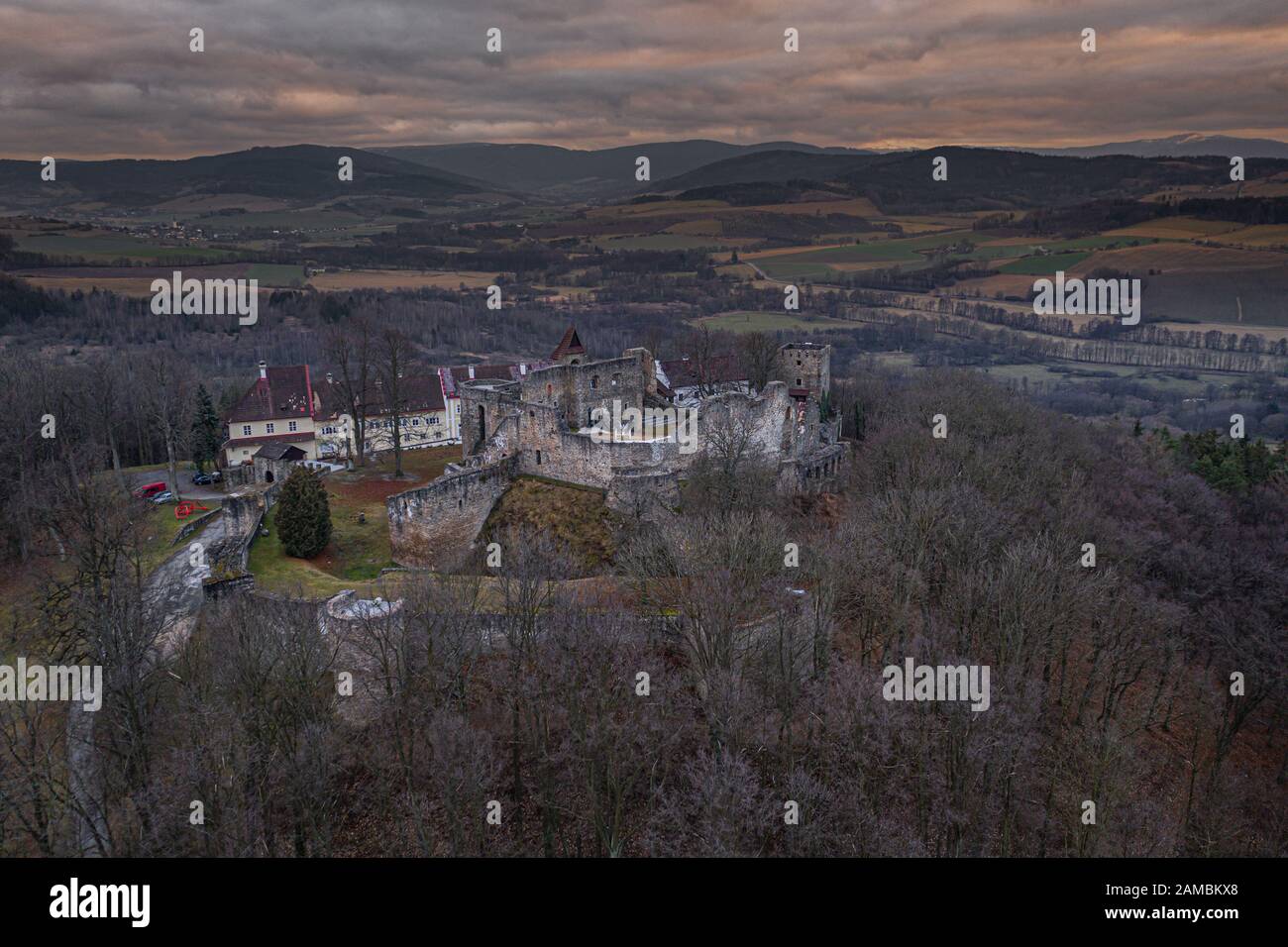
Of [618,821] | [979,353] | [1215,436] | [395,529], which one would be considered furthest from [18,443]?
[979,353]

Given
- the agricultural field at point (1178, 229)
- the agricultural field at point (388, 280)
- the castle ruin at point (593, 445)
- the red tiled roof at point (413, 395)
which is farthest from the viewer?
the agricultural field at point (388, 280)

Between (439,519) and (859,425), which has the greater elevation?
(859,425)

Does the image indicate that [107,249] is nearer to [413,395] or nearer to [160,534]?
[413,395]

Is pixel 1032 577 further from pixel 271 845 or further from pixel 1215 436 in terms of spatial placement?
pixel 1215 436

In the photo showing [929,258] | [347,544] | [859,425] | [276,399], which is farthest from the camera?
[929,258]

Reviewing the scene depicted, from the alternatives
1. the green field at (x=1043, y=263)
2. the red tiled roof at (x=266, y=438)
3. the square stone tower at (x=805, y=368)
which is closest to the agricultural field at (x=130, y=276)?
the red tiled roof at (x=266, y=438)

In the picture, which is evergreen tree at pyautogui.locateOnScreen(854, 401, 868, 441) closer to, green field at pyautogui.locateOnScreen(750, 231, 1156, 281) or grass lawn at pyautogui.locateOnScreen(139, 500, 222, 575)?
grass lawn at pyautogui.locateOnScreen(139, 500, 222, 575)

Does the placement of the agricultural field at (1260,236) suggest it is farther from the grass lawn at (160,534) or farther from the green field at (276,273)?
the green field at (276,273)

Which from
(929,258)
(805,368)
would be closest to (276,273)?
(929,258)
